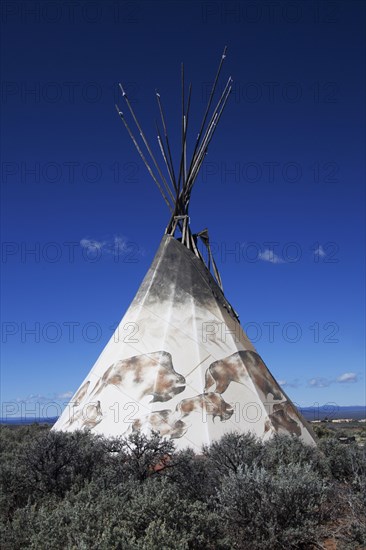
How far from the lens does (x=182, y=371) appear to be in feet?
46.0

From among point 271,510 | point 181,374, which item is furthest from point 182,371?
point 271,510

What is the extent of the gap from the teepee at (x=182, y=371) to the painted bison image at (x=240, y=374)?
0.11 feet

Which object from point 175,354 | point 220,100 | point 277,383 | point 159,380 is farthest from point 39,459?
point 220,100

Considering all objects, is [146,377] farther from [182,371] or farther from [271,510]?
[271,510]

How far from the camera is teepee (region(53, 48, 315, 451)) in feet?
43.4

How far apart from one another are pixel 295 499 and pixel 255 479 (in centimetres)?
57

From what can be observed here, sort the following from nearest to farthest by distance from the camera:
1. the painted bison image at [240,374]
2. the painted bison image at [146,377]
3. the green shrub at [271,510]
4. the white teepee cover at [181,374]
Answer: the green shrub at [271,510]
the white teepee cover at [181,374]
the painted bison image at [146,377]
the painted bison image at [240,374]

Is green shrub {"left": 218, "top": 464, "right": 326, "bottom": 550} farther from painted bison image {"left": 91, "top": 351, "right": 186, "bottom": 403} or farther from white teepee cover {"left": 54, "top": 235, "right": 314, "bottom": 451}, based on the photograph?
painted bison image {"left": 91, "top": 351, "right": 186, "bottom": 403}

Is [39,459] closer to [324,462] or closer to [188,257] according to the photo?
[324,462]

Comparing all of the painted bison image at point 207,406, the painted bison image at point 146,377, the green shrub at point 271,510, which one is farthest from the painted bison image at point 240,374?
the green shrub at point 271,510

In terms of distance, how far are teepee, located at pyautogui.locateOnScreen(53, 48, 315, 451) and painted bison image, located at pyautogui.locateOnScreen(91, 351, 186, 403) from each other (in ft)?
0.10

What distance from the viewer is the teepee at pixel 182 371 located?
13.2m

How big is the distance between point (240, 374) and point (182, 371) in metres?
1.86

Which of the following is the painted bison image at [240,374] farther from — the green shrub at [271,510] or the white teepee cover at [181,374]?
the green shrub at [271,510]
